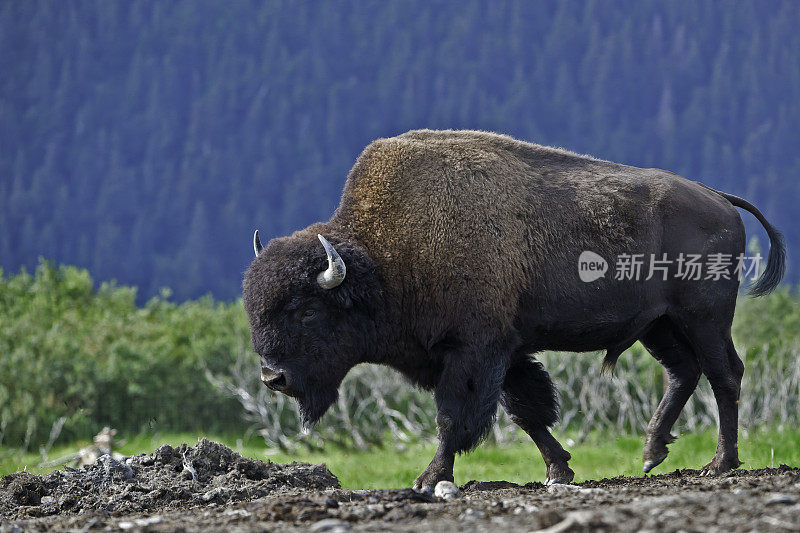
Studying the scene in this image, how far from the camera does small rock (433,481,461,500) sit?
528 centimetres

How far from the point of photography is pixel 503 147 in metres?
6.97

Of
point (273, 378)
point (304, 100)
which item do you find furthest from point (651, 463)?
point (304, 100)

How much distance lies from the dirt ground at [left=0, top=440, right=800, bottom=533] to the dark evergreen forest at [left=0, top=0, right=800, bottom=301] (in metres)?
48.9

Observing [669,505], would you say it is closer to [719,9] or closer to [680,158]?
[680,158]

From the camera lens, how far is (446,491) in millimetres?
5332

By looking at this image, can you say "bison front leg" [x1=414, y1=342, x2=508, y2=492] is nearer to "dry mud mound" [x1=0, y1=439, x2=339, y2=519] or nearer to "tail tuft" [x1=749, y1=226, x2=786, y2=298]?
"dry mud mound" [x1=0, y1=439, x2=339, y2=519]

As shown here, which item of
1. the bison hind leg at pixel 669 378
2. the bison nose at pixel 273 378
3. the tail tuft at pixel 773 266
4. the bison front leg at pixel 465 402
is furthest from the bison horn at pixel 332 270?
the tail tuft at pixel 773 266

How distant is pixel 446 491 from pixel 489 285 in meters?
1.47

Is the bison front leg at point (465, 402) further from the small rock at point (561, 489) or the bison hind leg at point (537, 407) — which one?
the bison hind leg at point (537, 407)

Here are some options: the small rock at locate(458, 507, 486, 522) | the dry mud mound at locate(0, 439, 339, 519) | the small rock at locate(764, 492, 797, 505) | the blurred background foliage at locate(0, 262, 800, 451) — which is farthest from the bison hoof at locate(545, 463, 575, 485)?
the blurred background foliage at locate(0, 262, 800, 451)

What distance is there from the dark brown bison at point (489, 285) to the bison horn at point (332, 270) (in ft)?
0.04

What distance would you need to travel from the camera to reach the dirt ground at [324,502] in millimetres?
3734

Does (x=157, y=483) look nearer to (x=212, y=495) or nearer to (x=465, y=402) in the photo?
(x=212, y=495)

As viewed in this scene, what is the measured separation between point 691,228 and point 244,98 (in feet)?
194
